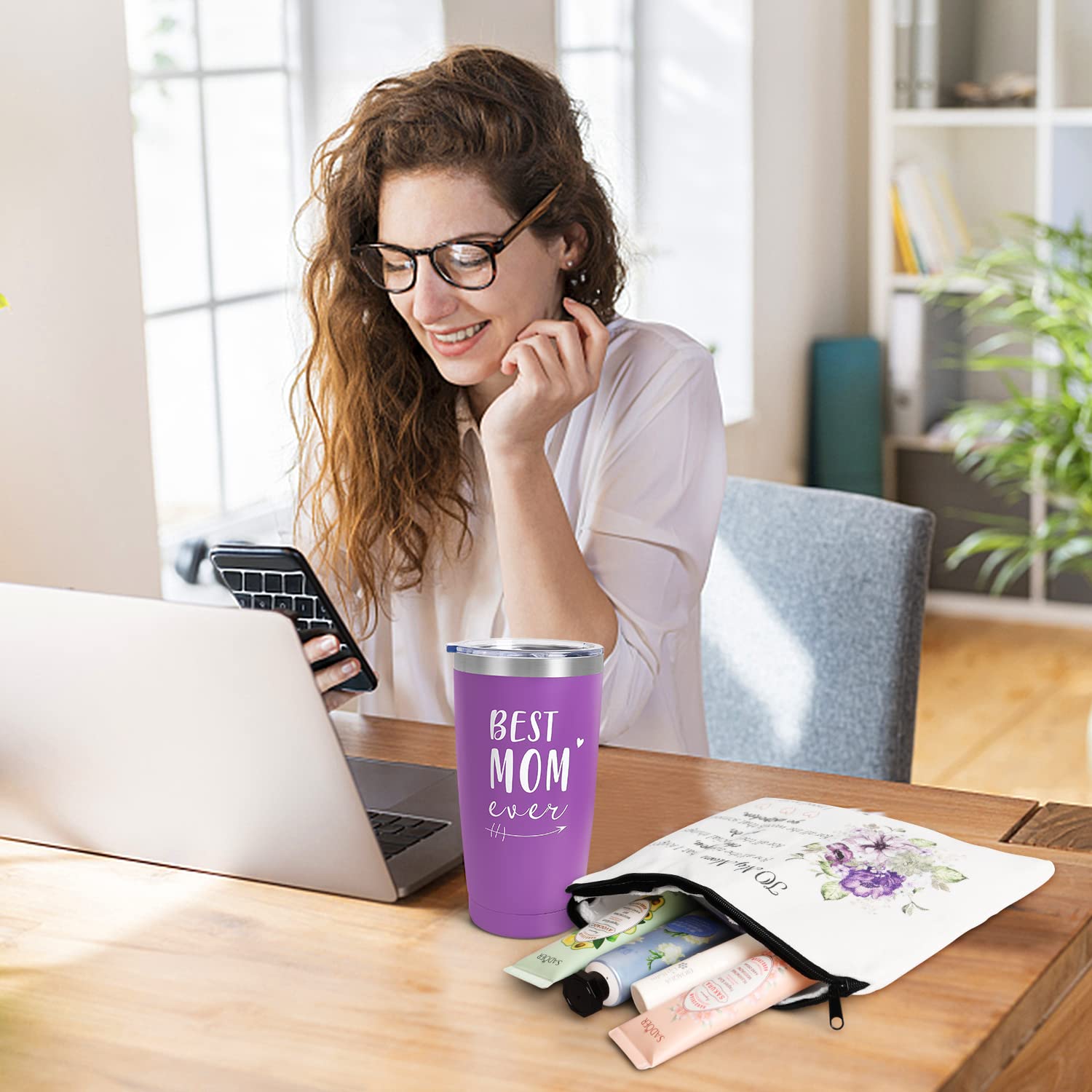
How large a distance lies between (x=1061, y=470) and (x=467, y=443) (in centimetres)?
237

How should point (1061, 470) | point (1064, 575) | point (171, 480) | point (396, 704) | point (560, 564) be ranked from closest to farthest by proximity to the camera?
point (560, 564)
point (396, 704)
point (171, 480)
point (1061, 470)
point (1064, 575)

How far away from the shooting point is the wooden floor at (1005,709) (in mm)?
3207

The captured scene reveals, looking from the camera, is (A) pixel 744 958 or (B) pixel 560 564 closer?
(A) pixel 744 958

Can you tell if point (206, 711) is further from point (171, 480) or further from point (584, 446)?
point (171, 480)

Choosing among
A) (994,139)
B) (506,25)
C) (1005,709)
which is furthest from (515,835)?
(994,139)

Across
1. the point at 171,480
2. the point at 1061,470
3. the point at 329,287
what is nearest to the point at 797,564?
the point at 329,287

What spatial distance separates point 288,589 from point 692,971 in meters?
0.53

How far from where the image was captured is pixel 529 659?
0.83 meters

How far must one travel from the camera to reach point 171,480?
2.62 metres

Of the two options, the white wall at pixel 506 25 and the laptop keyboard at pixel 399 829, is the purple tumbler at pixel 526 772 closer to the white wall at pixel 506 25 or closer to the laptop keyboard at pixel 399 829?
the laptop keyboard at pixel 399 829

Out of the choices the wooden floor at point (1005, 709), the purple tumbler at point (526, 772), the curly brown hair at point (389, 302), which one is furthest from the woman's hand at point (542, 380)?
the wooden floor at point (1005, 709)

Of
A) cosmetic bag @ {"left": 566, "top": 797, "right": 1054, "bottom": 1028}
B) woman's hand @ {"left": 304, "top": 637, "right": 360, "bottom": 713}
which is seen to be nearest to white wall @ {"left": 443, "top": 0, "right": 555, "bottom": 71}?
woman's hand @ {"left": 304, "top": 637, "right": 360, "bottom": 713}

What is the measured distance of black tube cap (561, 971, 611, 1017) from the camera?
0.80 m

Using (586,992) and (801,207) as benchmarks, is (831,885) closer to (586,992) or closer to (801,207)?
(586,992)
